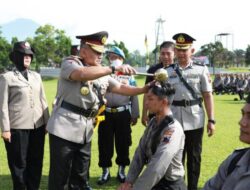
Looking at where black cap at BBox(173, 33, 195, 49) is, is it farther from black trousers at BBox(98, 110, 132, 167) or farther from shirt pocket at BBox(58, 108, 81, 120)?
shirt pocket at BBox(58, 108, 81, 120)

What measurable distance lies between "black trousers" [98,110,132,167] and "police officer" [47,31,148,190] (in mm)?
1829

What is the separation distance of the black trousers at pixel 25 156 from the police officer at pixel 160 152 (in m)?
1.85

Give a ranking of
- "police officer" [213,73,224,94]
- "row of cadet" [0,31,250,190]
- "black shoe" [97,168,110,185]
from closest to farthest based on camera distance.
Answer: "row of cadet" [0,31,250,190] < "black shoe" [97,168,110,185] < "police officer" [213,73,224,94]

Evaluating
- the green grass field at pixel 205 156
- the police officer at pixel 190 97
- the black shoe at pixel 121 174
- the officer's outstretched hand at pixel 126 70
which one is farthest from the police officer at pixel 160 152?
the black shoe at pixel 121 174

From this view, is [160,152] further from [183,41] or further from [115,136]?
[115,136]

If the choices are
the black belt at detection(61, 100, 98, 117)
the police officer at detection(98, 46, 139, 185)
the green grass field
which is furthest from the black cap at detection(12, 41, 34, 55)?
the green grass field

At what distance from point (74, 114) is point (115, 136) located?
2.19m

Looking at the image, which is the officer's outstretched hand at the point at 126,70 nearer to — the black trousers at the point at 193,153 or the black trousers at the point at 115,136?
the black trousers at the point at 193,153

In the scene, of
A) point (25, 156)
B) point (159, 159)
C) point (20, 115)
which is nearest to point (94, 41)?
point (159, 159)

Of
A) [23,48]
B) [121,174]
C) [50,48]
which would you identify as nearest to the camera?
[23,48]

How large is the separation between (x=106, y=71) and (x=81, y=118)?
0.64 meters

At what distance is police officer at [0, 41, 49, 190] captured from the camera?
489 centimetres

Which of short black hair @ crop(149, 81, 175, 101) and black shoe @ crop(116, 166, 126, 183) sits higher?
short black hair @ crop(149, 81, 175, 101)

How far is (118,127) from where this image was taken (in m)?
6.17
